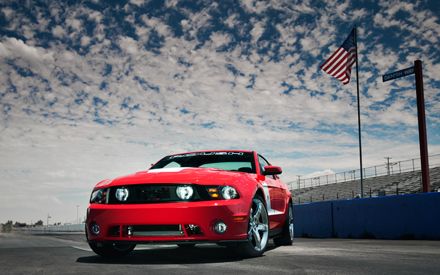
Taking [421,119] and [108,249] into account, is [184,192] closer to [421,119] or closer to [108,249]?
[108,249]

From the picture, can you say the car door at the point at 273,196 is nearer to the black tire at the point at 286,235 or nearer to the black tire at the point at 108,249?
the black tire at the point at 286,235

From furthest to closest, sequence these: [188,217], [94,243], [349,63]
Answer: [349,63], [94,243], [188,217]

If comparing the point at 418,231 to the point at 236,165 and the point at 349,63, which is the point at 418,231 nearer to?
the point at 236,165

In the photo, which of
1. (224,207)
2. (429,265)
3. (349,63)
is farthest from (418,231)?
(349,63)

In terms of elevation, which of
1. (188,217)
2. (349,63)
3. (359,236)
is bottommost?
(359,236)

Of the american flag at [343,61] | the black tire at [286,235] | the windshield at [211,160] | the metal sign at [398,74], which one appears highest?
the american flag at [343,61]

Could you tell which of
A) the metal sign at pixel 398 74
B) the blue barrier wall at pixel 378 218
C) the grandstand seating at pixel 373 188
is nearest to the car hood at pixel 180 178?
the blue barrier wall at pixel 378 218

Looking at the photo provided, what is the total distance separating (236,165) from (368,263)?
8.76 ft

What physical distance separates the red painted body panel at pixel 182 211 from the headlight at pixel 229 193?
0.05 m

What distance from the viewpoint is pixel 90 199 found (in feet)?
18.7

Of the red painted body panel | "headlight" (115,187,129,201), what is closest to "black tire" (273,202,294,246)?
the red painted body panel

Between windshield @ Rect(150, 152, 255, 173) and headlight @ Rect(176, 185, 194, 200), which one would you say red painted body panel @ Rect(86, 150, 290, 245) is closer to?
headlight @ Rect(176, 185, 194, 200)

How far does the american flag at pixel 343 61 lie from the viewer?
19125 millimetres

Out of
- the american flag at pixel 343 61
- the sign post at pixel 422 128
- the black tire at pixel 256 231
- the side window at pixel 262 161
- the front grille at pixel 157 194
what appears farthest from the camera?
the american flag at pixel 343 61
